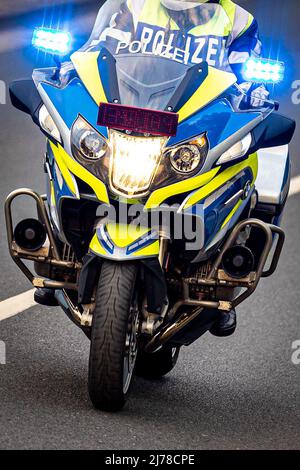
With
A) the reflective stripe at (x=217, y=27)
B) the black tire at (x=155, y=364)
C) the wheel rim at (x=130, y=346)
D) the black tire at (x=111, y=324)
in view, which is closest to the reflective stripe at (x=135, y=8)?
the reflective stripe at (x=217, y=27)

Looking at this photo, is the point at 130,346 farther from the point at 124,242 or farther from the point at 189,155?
the point at 189,155

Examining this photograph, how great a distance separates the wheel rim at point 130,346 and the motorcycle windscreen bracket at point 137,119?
82 centimetres

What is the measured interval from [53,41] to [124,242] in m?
1.50

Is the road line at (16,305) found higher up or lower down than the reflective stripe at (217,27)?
lower down

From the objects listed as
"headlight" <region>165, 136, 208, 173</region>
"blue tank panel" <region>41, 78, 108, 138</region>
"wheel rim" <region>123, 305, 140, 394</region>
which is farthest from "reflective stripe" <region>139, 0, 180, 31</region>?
"wheel rim" <region>123, 305, 140, 394</region>

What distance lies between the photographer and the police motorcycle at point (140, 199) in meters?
6.03

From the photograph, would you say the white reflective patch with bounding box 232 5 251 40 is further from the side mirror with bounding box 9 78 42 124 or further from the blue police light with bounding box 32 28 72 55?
the side mirror with bounding box 9 78 42 124

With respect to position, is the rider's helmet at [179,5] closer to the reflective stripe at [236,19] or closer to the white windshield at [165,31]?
the white windshield at [165,31]

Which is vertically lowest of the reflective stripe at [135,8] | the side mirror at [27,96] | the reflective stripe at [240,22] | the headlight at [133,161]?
the headlight at [133,161]

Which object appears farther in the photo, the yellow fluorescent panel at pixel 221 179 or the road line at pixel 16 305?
the road line at pixel 16 305

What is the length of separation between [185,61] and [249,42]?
57 centimetres

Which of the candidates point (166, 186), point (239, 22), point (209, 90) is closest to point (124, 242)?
point (166, 186)

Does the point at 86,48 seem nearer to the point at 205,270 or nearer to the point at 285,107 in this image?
the point at 205,270
